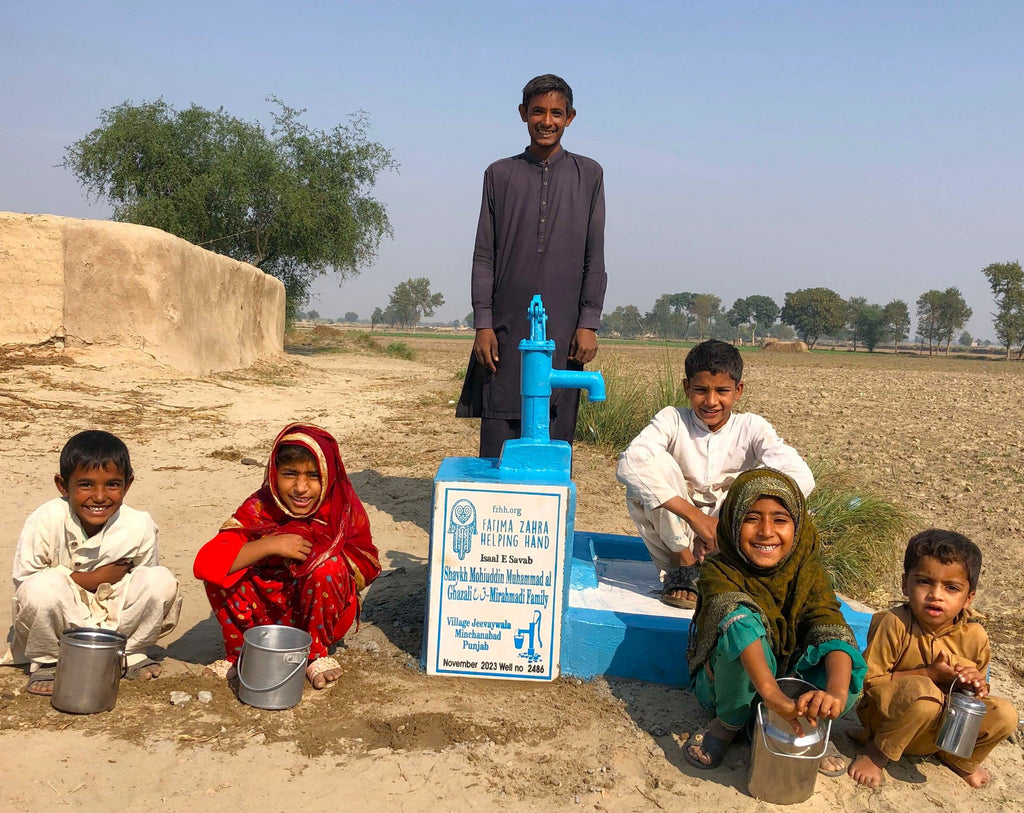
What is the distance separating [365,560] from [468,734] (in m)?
0.71

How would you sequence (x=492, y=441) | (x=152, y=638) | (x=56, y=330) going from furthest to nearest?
1. (x=56, y=330)
2. (x=492, y=441)
3. (x=152, y=638)

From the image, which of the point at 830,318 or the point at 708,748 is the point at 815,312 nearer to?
the point at 830,318

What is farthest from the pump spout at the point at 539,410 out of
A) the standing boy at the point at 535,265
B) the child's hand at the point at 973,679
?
the child's hand at the point at 973,679

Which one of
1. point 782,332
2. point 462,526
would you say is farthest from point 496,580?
point 782,332

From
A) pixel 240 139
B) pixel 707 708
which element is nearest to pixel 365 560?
pixel 707 708

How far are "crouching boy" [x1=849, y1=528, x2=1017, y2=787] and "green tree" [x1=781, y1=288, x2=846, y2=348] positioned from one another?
98.3 meters

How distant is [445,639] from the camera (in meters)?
2.87

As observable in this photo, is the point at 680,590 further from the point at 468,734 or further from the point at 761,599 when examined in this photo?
the point at 468,734

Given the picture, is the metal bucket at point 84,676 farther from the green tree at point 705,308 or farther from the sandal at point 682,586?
the green tree at point 705,308

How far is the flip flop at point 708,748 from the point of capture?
2420mm

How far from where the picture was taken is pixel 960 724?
7.81 ft

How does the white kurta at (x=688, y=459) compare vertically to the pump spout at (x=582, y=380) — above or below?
below

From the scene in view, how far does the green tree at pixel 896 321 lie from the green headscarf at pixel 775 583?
104 meters

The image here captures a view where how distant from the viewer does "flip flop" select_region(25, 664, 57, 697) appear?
2.64m
